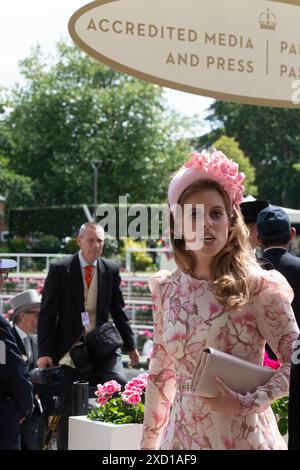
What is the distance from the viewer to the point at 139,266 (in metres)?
31.0

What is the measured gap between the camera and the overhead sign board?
14.6ft


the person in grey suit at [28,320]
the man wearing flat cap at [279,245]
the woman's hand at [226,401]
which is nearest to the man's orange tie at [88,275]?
the person in grey suit at [28,320]

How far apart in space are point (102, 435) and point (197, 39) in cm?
217

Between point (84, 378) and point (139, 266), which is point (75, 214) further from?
point (84, 378)

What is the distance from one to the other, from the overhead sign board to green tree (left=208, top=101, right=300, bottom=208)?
66730mm

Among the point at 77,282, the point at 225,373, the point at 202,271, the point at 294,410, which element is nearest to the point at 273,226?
the point at 202,271

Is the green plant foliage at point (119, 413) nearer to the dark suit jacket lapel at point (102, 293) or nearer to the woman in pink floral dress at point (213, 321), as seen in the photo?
the woman in pink floral dress at point (213, 321)

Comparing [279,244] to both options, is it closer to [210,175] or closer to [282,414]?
[282,414]

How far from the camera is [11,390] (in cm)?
433

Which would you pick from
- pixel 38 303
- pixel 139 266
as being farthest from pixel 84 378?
pixel 139 266

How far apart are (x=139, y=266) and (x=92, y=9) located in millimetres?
26575

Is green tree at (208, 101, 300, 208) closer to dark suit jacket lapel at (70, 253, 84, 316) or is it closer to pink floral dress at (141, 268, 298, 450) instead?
dark suit jacket lapel at (70, 253, 84, 316)

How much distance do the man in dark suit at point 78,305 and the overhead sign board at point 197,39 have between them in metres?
2.94

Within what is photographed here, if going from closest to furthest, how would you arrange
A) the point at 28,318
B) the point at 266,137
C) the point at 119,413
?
the point at 119,413 → the point at 28,318 → the point at 266,137
